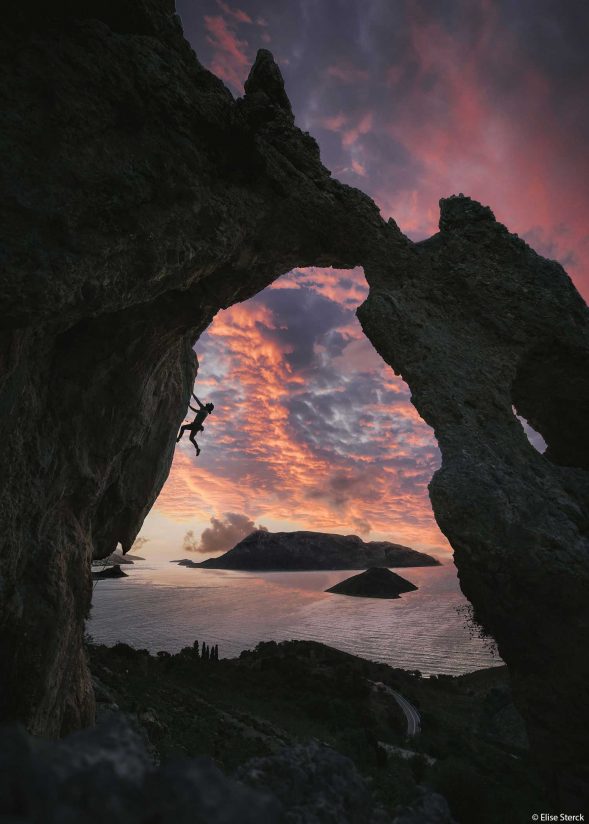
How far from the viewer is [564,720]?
356 inches

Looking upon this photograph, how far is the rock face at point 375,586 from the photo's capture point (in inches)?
6240

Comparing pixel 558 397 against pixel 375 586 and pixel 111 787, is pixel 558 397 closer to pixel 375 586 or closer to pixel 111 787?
pixel 111 787

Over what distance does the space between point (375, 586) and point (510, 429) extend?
6593 inches

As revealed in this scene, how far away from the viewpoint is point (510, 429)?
12266 mm

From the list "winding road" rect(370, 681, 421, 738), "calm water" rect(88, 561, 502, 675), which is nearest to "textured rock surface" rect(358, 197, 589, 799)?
"winding road" rect(370, 681, 421, 738)

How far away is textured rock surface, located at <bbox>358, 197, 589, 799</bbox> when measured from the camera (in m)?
9.09

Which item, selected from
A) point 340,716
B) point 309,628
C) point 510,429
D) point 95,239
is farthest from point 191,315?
point 309,628

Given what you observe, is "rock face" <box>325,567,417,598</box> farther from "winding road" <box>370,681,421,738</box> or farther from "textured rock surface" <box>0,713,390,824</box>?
"textured rock surface" <box>0,713,390,824</box>

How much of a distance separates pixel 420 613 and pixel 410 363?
104328 millimetres

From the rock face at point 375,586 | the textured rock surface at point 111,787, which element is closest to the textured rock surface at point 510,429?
the textured rock surface at point 111,787

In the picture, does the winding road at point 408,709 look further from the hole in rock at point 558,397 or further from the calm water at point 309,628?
the hole in rock at point 558,397

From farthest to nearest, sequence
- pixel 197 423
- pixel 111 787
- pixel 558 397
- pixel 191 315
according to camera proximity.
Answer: pixel 197 423
pixel 558 397
pixel 191 315
pixel 111 787

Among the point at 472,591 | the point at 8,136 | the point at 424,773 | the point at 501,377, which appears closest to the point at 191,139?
the point at 8,136

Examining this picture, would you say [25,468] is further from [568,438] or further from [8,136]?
[568,438]
